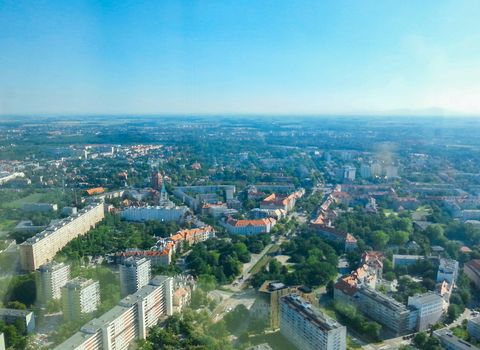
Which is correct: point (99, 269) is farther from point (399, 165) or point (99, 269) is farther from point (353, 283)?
point (399, 165)

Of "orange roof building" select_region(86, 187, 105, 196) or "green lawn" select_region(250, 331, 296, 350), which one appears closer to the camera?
Answer: "green lawn" select_region(250, 331, 296, 350)

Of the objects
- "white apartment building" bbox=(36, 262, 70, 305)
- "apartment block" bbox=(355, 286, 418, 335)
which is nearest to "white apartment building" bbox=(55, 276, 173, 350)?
"white apartment building" bbox=(36, 262, 70, 305)

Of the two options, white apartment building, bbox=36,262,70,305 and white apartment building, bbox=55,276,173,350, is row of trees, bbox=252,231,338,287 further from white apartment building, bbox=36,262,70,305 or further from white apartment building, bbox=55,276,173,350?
white apartment building, bbox=36,262,70,305

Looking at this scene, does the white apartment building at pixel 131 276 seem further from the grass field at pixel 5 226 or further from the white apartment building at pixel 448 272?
the white apartment building at pixel 448 272

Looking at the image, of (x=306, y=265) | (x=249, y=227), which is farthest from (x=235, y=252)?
(x=249, y=227)

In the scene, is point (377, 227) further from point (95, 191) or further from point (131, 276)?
point (95, 191)

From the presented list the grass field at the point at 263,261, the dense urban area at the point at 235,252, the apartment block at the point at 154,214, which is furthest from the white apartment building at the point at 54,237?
the grass field at the point at 263,261

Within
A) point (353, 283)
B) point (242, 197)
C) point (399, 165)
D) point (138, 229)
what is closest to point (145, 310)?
point (353, 283)
